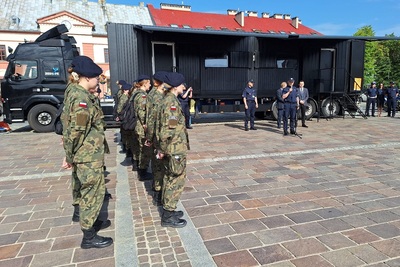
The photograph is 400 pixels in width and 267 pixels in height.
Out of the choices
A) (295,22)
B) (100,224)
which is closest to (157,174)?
(100,224)

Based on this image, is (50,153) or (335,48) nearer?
(50,153)

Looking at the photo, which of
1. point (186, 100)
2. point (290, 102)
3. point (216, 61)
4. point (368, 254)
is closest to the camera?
point (368, 254)

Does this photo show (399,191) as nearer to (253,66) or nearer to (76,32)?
(253,66)

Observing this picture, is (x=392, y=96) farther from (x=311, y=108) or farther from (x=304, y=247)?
(x=304, y=247)

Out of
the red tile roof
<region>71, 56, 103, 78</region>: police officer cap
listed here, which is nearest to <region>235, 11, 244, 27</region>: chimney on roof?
the red tile roof

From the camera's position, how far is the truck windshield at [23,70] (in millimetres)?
9859

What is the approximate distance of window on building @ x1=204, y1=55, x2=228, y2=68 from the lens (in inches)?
439

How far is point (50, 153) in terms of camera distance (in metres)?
7.11

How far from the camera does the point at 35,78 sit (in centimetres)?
998

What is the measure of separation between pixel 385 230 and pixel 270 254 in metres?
1.40

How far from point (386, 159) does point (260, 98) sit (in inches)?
261

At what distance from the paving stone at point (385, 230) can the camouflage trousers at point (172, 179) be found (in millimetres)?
2120

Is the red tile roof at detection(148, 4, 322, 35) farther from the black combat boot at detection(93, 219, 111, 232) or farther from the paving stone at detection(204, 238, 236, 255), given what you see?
the paving stone at detection(204, 238, 236, 255)

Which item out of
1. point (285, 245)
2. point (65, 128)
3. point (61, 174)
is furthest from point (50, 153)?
point (285, 245)
